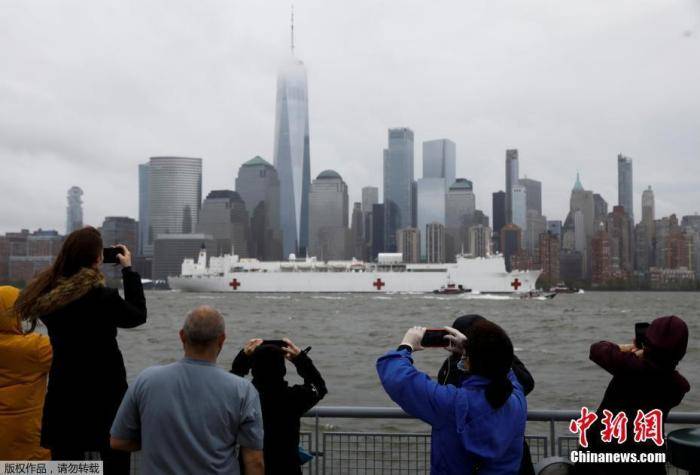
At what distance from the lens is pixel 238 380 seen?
2.14 metres

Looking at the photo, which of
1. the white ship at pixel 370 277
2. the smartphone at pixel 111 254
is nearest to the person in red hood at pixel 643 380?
the smartphone at pixel 111 254

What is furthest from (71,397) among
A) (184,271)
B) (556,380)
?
(184,271)

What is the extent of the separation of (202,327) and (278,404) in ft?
1.55

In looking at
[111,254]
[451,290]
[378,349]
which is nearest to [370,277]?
[451,290]

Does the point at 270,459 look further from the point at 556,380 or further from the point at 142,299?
the point at 556,380

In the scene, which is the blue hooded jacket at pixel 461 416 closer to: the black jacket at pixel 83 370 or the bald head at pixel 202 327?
the bald head at pixel 202 327

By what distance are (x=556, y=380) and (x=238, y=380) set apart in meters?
12.8

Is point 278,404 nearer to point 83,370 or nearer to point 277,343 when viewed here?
point 277,343

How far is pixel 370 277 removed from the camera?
68.6 metres

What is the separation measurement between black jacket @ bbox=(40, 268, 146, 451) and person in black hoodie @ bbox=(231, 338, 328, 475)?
591 mm

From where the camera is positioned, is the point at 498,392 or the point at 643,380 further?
the point at 643,380

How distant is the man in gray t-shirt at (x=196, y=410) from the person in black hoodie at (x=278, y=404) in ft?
0.82

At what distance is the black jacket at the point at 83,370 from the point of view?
104 inches

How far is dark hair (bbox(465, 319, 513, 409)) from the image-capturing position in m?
2.12
